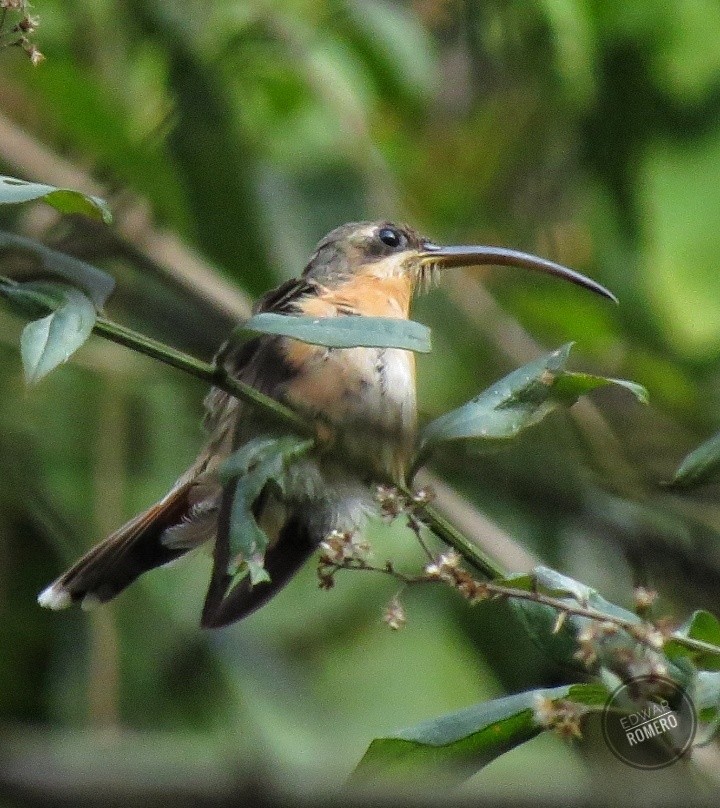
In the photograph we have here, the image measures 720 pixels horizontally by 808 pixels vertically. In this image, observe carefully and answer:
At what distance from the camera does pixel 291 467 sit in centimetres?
255

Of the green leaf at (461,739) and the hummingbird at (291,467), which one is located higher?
the hummingbird at (291,467)

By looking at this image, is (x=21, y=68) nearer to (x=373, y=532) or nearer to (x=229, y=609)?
(x=373, y=532)

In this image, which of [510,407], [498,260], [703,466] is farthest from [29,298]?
[498,260]

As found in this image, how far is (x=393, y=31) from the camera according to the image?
15.8ft

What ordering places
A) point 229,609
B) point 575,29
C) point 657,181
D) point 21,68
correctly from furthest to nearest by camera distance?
1. point 21,68
2. point 657,181
3. point 575,29
4. point 229,609

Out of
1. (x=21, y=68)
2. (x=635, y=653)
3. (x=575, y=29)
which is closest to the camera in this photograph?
(x=635, y=653)

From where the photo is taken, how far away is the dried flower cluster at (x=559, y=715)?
1.77 meters

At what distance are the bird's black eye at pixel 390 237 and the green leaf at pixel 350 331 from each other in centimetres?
158

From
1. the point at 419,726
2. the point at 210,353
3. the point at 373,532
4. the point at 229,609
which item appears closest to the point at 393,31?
the point at 210,353

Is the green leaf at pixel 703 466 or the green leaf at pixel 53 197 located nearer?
the green leaf at pixel 53 197

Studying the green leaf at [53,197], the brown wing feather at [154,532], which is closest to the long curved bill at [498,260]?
the brown wing feather at [154,532]

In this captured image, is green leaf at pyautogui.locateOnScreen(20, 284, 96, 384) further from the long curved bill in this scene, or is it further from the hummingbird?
the long curved bill

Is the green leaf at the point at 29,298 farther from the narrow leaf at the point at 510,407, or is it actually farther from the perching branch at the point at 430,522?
the narrow leaf at the point at 510,407

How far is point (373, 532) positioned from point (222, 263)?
932 millimetres
